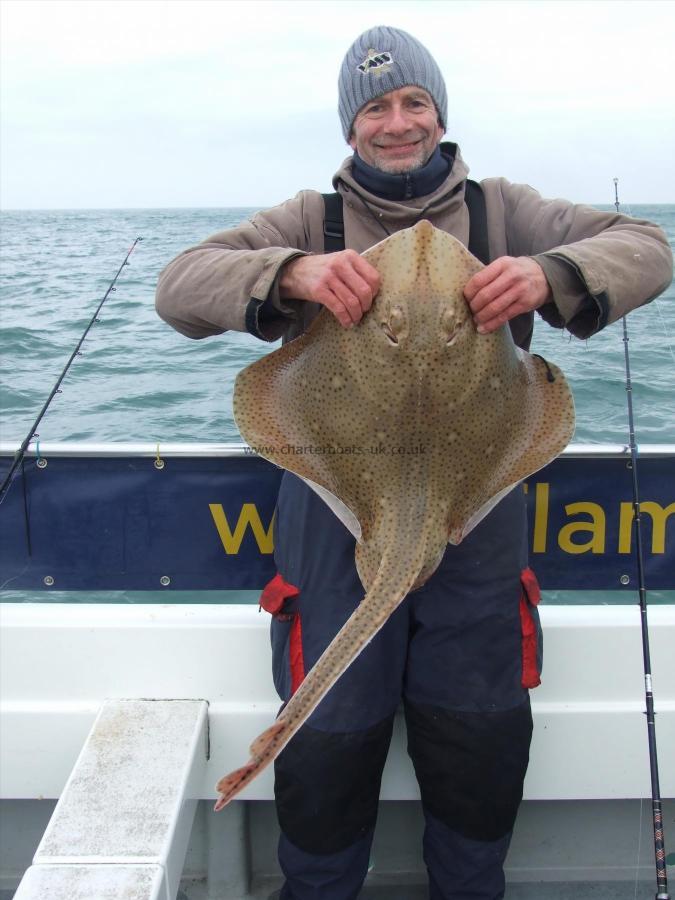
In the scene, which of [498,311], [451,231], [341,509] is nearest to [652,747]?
[341,509]

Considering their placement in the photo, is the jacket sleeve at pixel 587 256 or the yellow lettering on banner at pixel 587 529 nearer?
the jacket sleeve at pixel 587 256

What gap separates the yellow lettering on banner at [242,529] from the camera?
3305 millimetres

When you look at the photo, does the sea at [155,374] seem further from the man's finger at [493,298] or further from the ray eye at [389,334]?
the man's finger at [493,298]

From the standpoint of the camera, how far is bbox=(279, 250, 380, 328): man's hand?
1.95 metres

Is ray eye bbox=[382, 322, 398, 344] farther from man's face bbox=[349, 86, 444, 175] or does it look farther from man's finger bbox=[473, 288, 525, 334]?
man's face bbox=[349, 86, 444, 175]

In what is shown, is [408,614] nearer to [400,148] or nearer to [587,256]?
[587,256]

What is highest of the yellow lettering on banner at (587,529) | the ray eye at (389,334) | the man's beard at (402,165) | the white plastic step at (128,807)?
the man's beard at (402,165)

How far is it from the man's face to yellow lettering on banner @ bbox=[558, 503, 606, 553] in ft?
5.07

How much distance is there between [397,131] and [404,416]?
1141mm

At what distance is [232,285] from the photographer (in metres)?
2.23

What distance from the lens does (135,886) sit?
2.16 m

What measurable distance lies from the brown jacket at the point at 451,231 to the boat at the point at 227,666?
929 millimetres

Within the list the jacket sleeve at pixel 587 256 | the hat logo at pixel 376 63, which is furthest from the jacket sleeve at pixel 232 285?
the jacket sleeve at pixel 587 256

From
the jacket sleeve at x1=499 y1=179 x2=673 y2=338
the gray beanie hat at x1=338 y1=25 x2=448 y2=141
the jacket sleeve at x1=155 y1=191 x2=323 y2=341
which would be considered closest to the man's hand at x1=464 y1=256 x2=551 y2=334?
the jacket sleeve at x1=499 y1=179 x2=673 y2=338
